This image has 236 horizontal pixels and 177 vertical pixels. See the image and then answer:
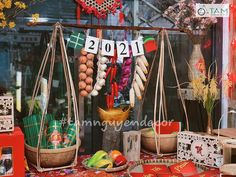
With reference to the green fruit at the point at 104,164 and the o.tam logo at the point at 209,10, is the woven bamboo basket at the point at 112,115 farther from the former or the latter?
the o.tam logo at the point at 209,10

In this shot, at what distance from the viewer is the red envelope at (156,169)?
1.91 meters

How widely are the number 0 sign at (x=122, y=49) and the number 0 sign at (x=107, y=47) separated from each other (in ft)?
0.17

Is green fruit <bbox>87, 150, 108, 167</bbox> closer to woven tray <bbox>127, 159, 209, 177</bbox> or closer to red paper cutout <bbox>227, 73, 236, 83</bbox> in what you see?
woven tray <bbox>127, 159, 209, 177</bbox>

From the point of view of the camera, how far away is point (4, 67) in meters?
2.23

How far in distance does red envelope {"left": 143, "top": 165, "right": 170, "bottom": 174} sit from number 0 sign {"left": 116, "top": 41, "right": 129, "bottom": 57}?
755 millimetres

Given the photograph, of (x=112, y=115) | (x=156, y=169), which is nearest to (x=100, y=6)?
(x=112, y=115)

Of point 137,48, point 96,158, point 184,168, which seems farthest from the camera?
point 137,48

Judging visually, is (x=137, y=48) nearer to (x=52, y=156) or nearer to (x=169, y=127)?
(x=169, y=127)

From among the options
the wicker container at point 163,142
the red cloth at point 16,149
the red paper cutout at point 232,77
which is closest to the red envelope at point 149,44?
the wicker container at point 163,142

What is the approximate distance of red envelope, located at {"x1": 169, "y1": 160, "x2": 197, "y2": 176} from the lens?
6.27 ft

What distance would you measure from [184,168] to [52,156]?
77 centimetres

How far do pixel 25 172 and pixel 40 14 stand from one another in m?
1.04

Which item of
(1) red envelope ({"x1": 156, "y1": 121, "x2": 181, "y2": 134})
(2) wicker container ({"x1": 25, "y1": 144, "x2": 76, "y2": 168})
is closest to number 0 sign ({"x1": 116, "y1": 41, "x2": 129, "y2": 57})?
(1) red envelope ({"x1": 156, "y1": 121, "x2": 181, "y2": 134})

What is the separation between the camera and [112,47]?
2.22 meters
